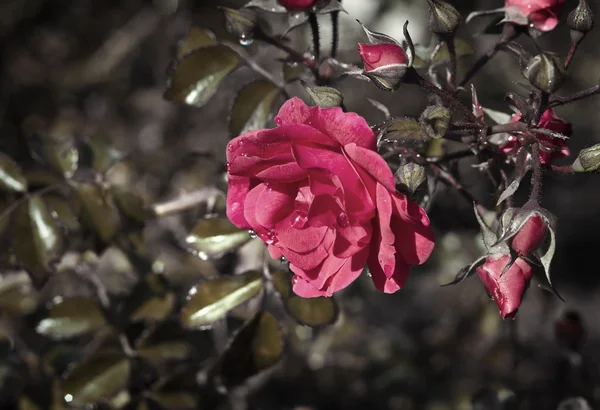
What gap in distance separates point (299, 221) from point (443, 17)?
0.33 m

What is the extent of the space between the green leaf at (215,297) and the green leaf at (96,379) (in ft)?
0.75

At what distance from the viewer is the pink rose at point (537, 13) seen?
913mm

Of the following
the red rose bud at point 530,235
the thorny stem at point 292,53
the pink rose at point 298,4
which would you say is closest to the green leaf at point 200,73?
the thorny stem at point 292,53

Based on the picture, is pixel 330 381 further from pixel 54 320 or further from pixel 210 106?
pixel 210 106

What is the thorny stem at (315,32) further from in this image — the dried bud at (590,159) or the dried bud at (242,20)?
the dried bud at (590,159)

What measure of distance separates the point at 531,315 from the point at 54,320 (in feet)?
6.16

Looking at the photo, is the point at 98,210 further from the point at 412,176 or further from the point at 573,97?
the point at 573,97

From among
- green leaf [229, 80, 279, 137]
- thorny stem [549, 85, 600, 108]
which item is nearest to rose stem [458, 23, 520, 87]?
thorny stem [549, 85, 600, 108]

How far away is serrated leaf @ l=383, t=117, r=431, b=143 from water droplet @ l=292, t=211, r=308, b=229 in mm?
143

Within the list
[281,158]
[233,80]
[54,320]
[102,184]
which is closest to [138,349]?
[54,320]

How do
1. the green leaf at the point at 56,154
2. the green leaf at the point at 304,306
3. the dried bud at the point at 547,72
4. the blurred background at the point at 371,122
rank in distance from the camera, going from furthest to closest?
1. the blurred background at the point at 371,122
2. the green leaf at the point at 56,154
3. the green leaf at the point at 304,306
4. the dried bud at the point at 547,72

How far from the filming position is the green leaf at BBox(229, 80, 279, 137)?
1089 mm

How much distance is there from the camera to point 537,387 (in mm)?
1595

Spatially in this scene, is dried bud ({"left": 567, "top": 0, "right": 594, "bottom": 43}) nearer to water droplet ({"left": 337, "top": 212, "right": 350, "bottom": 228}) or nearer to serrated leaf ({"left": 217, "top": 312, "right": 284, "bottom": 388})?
water droplet ({"left": 337, "top": 212, "right": 350, "bottom": 228})
